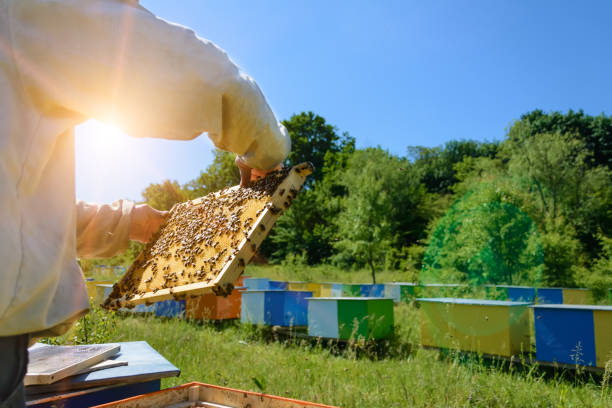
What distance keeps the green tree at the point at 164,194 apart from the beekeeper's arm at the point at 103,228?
19.3m

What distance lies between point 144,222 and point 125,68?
39.5 inches

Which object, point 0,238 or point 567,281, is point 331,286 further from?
point 0,238

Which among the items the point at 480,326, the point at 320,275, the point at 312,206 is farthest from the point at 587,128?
the point at 480,326

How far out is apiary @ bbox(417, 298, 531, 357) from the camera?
17.1ft

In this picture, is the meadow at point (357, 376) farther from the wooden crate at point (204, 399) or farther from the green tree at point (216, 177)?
the green tree at point (216, 177)

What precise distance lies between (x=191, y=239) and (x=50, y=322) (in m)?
0.82

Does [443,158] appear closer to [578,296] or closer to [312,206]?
[312,206]

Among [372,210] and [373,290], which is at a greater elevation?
[372,210]

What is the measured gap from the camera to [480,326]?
5.44 metres

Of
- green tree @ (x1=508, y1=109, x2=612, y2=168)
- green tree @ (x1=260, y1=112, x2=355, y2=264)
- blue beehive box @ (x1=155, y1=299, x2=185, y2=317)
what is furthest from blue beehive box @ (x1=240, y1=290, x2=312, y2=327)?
green tree @ (x1=508, y1=109, x2=612, y2=168)

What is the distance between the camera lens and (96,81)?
80cm

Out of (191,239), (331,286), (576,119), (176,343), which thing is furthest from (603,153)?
(191,239)

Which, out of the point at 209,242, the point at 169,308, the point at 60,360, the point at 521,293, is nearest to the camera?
the point at 209,242

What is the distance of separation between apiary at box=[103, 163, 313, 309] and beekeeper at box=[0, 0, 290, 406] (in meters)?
0.41
